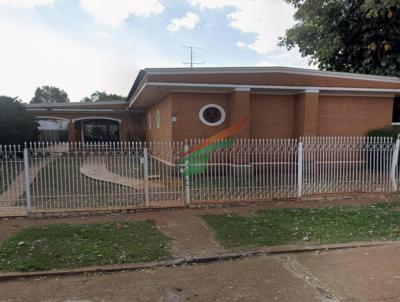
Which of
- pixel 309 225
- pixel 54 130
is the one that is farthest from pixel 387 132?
pixel 54 130

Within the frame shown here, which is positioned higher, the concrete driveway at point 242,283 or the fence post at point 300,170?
the fence post at point 300,170

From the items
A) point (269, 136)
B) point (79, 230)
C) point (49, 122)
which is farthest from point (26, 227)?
point (49, 122)

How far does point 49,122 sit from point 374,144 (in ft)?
69.0

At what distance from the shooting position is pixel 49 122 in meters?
22.1

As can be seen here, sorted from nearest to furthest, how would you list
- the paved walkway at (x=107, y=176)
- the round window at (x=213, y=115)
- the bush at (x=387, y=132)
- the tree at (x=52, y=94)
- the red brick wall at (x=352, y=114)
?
the paved walkway at (x=107, y=176) < the round window at (x=213, y=115) < the bush at (x=387, y=132) < the red brick wall at (x=352, y=114) < the tree at (x=52, y=94)

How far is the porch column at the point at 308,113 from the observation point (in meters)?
11.2

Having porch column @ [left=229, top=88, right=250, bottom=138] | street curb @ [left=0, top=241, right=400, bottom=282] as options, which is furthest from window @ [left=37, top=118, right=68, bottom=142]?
street curb @ [left=0, top=241, right=400, bottom=282]

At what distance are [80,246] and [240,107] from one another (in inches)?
297

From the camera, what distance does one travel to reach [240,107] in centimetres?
1071

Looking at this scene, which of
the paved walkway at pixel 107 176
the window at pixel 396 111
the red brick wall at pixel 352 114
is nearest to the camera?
the paved walkway at pixel 107 176

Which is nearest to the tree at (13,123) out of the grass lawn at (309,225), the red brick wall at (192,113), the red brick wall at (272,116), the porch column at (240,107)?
the red brick wall at (192,113)

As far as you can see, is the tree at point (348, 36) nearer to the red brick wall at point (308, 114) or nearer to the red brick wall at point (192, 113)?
the red brick wall at point (308, 114)

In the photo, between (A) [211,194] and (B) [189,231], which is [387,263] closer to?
(B) [189,231]

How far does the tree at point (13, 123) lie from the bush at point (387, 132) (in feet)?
51.5
